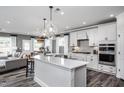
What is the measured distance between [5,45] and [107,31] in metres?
8.93

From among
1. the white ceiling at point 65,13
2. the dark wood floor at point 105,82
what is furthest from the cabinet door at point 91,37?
the dark wood floor at point 105,82

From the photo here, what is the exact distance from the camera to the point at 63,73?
209cm

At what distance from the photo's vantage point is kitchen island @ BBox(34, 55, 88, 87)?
1.93 metres

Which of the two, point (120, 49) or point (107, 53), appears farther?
point (107, 53)

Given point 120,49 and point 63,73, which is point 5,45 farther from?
point 120,49

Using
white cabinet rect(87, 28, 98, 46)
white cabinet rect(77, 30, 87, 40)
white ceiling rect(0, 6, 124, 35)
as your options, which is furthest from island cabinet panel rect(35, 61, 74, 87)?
white cabinet rect(77, 30, 87, 40)

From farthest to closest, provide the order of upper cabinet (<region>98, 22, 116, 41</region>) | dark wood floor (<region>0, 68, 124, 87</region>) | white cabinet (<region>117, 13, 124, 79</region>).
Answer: upper cabinet (<region>98, 22, 116, 41</region>) < white cabinet (<region>117, 13, 124, 79</region>) < dark wood floor (<region>0, 68, 124, 87</region>)

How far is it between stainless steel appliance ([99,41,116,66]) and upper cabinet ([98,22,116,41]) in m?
0.29

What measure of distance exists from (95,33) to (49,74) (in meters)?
4.02

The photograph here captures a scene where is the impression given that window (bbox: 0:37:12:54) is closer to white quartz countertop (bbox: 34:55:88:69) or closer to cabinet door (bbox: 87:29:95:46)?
white quartz countertop (bbox: 34:55:88:69)

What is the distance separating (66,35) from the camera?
7773mm

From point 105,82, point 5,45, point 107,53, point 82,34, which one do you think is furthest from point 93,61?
point 5,45

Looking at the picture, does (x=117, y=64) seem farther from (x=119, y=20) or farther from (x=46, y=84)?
(x=46, y=84)

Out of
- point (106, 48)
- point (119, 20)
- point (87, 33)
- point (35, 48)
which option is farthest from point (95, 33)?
point (35, 48)
